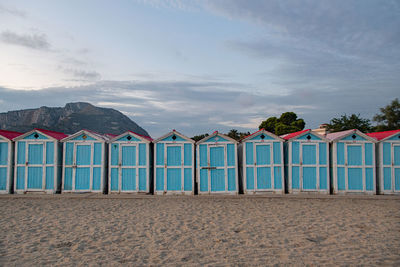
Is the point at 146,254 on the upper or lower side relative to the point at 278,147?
lower

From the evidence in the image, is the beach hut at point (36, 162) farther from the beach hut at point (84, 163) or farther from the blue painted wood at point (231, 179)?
the blue painted wood at point (231, 179)

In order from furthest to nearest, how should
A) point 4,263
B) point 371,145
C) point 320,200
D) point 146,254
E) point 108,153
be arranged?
1. point 108,153
2. point 371,145
3. point 320,200
4. point 146,254
5. point 4,263

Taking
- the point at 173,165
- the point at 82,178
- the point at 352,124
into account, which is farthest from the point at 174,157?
the point at 352,124

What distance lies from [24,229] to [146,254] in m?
3.72

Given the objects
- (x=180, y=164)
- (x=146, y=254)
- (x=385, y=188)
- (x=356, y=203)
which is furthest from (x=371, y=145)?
(x=146, y=254)

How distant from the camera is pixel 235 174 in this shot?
46.1 feet

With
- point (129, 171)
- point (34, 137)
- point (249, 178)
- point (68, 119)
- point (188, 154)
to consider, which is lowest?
point (249, 178)

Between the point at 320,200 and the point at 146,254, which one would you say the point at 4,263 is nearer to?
the point at 146,254

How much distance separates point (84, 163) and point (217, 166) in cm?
605

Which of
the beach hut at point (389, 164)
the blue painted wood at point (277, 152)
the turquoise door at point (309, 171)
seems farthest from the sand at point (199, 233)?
the blue painted wood at point (277, 152)

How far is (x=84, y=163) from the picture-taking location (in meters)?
14.2

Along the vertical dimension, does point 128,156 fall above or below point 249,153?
below

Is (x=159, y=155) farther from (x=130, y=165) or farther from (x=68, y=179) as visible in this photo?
(x=68, y=179)

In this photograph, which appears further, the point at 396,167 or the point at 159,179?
the point at 159,179
